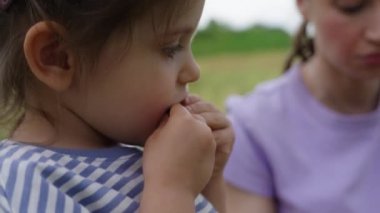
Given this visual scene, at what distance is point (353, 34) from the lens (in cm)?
151

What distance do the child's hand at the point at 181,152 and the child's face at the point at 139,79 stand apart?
19 mm

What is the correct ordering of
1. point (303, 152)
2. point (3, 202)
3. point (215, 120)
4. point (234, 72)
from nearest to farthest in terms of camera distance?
point (3, 202) < point (215, 120) < point (303, 152) < point (234, 72)

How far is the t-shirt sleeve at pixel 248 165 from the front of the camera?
1.65 meters

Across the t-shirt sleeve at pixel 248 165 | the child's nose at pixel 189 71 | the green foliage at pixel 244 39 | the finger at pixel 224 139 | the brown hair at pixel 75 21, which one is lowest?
the green foliage at pixel 244 39

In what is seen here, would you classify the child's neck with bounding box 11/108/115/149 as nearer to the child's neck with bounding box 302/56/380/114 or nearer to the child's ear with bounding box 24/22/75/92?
the child's ear with bounding box 24/22/75/92

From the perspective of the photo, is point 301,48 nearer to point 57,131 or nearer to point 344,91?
point 344,91

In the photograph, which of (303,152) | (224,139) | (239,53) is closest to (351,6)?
(303,152)

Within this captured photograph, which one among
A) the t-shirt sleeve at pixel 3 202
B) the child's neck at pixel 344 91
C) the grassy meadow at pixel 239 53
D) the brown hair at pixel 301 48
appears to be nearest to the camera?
the t-shirt sleeve at pixel 3 202

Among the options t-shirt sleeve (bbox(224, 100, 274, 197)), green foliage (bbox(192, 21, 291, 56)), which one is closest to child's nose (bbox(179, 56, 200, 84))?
t-shirt sleeve (bbox(224, 100, 274, 197))

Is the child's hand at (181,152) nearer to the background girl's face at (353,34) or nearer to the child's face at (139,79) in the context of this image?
the child's face at (139,79)

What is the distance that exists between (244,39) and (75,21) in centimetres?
320

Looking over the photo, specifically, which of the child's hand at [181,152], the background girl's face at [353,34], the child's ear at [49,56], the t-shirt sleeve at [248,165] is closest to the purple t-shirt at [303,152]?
the t-shirt sleeve at [248,165]

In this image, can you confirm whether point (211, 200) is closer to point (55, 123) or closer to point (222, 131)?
point (222, 131)

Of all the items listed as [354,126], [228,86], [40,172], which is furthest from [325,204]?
[228,86]
